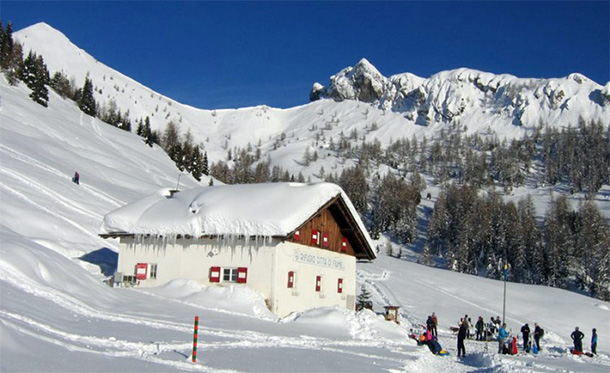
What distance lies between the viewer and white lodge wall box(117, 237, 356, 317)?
2531 cm

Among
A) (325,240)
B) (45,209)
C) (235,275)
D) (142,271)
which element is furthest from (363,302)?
(45,209)

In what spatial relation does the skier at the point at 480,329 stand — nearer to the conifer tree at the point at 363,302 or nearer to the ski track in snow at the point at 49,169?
the conifer tree at the point at 363,302

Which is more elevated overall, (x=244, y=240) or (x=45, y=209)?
(x=45, y=209)

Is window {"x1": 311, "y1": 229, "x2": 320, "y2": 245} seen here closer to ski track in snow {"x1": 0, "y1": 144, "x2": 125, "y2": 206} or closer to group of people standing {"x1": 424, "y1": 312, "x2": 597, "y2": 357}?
group of people standing {"x1": 424, "y1": 312, "x2": 597, "y2": 357}

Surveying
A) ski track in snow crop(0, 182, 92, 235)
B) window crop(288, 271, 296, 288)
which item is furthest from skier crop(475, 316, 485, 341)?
ski track in snow crop(0, 182, 92, 235)

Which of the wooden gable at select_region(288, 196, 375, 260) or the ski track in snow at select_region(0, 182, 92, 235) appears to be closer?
the wooden gable at select_region(288, 196, 375, 260)

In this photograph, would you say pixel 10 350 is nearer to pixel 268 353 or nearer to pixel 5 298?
pixel 5 298

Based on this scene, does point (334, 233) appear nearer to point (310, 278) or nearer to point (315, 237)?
point (315, 237)

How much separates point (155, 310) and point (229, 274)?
231 inches

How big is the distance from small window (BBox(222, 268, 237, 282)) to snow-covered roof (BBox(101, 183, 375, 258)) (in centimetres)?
160

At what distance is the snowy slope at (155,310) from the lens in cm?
1208

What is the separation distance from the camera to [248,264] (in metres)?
25.5

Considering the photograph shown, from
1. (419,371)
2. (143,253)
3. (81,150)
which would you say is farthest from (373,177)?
Result: (419,371)

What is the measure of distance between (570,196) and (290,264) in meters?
139
